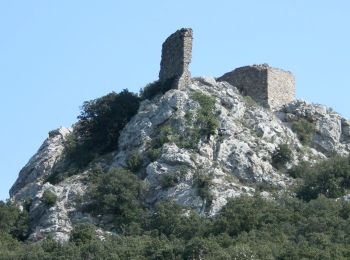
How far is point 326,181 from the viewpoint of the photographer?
57.2 m

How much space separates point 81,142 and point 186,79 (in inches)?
198

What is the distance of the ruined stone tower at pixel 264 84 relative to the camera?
63375mm

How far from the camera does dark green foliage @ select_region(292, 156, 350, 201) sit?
56.8 meters

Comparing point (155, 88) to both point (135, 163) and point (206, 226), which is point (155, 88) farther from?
point (206, 226)

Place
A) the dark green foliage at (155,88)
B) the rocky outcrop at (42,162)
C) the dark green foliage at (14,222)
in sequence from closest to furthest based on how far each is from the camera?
the dark green foliage at (14,222)
the rocky outcrop at (42,162)
the dark green foliage at (155,88)

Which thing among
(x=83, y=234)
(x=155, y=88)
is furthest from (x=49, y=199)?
(x=155, y=88)

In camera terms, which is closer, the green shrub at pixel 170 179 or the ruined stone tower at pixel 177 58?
the green shrub at pixel 170 179

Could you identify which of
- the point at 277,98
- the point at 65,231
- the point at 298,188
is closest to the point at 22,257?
the point at 65,231

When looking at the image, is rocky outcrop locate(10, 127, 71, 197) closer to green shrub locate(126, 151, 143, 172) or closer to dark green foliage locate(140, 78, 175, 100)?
dark green foliage locate(140, 78, 175, 100)

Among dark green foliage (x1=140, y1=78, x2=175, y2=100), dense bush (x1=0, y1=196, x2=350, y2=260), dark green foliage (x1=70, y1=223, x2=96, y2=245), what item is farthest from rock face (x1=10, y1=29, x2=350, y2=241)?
dense bush (x1=0, y1=196, x2=350, y2=260)

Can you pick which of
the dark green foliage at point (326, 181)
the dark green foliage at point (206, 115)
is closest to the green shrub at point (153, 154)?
the dark green foliage at point (206, 115)

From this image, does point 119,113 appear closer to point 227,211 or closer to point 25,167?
point 25,167

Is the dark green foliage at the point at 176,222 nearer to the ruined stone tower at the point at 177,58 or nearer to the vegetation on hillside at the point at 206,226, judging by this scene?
the vegetation on hillside at the point at 206,226

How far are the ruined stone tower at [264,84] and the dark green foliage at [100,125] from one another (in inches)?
174
